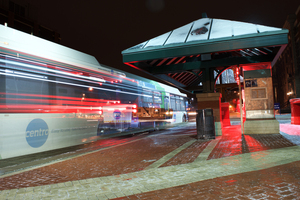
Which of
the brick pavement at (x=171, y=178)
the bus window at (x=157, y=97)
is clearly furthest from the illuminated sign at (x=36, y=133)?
the bus window at (x=157, y=97)

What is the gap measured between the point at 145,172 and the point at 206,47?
7339mm

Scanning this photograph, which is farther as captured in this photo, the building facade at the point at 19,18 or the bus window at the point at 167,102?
the building facade at the point at 19,18

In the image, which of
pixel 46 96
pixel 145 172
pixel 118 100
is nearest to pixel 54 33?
pixel 118 100

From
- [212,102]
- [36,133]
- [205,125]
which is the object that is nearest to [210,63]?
[212,102]

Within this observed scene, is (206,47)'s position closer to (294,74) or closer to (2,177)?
(2,177)

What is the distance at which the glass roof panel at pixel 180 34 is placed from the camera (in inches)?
451

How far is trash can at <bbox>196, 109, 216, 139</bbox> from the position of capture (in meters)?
10.4

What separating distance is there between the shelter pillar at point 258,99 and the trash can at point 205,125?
6.96 ft

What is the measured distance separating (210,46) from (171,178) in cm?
758

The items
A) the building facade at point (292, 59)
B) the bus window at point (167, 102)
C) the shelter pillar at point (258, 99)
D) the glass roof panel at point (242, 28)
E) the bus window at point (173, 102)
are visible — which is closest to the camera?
the glass roof panel at point (242, 28)

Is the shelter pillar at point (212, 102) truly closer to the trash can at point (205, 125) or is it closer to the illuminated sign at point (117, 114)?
the trash can at point (205, 125)

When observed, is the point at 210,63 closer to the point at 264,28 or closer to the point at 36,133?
the point at 264,28

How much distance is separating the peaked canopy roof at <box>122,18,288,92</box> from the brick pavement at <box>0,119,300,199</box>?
5.19 meters

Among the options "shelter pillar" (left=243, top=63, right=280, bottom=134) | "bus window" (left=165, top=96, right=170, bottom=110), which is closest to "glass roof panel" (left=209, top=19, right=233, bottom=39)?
"shelter pillar" (left=243, top=63, right=280, bottom=134)
